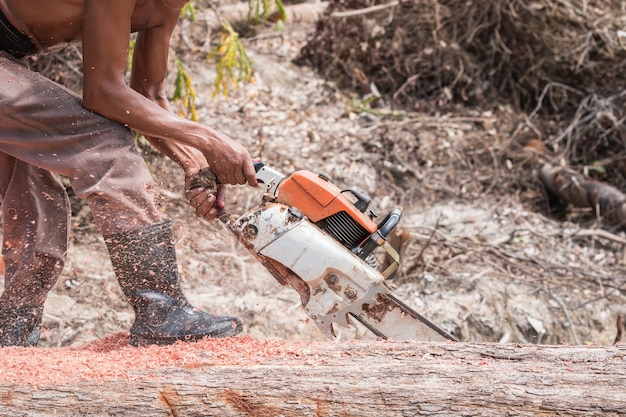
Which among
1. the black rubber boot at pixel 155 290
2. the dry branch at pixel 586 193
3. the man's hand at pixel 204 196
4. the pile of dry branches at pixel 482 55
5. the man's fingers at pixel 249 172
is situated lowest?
the dry branch at pixel 586 193

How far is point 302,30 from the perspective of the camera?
8.24 meters

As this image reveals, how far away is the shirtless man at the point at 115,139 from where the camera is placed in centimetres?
247

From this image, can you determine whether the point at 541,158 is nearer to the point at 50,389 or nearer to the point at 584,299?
the point at 584,299

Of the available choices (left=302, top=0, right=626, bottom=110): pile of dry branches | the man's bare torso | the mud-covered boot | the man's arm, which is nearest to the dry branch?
(left=302, top=0, right=626, bottom=110): pile of dry branches

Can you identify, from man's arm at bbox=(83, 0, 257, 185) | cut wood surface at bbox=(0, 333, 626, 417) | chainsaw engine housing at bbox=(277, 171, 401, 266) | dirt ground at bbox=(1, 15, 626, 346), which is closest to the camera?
cut wood surface at bbox=(0, 333, 626, 417)

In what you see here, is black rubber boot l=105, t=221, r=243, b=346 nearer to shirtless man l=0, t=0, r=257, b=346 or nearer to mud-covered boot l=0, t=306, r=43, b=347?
shirtless man l=0, t=0, r=257, b=346

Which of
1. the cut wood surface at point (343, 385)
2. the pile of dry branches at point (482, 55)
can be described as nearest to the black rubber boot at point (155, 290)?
the cut wood surface at point (343, 385)

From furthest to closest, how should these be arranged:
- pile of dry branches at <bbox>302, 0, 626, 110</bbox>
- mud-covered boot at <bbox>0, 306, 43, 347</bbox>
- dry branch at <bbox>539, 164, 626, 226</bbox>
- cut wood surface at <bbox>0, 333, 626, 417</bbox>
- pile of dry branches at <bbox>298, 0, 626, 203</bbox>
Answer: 1. pile of dry branches at <bbox>302, 0, 626, 110</bbox>
2. pile of dry branches at <bbox>298, 0, 626, 203</bbox>
3. dry branch at <bbox>539, 164, 626, 226</bbox>
4. mud-covered boot at <bbox>0, 306, 43, 347</bbox>
5. cut wood surface at <bbox>0, 333, 626, 417</bbox>

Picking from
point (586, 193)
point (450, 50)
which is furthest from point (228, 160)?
point (450, 50)

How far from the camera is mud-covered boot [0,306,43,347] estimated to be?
9.47ft

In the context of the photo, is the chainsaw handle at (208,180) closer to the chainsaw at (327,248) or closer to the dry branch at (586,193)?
the chainsaw at (327,248)

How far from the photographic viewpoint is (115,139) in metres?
2.59

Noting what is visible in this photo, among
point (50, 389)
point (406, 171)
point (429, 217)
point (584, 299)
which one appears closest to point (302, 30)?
point (406, 171)

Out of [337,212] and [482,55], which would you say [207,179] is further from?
[482,55]
